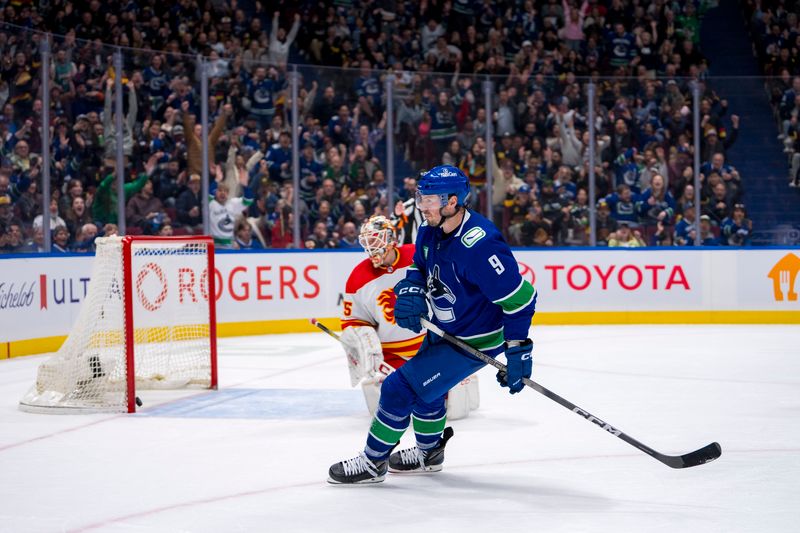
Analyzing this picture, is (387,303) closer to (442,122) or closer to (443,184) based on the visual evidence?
(443,184)

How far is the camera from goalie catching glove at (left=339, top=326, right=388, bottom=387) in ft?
17.4

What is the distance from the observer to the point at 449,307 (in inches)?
160

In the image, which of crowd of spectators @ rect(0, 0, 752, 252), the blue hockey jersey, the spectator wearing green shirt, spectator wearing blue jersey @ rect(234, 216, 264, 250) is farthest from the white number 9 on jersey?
spectator wearing blue jersey @ rect(234, 216, 264, 250)

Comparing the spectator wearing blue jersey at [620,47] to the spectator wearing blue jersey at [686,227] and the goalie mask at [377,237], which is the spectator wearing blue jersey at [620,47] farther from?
the goalie mask at [377,237]

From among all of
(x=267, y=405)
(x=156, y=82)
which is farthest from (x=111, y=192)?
(x=267, y=405)

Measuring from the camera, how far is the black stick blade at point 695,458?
4.05 meters

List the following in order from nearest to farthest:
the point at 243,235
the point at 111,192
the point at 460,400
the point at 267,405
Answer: the point at 460,400
the point at 267,405
the point at 111,192
the point at 243,235

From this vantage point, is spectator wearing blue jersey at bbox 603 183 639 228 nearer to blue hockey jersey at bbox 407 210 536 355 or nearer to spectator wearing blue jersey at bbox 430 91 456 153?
spectator wearing blue jersey at bbox 430 91 456 153

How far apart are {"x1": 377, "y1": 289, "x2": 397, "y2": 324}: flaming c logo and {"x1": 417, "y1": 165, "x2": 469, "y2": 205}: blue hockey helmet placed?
1.45 metres

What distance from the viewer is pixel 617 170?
11.2 metres

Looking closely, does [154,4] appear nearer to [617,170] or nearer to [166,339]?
[617,170]

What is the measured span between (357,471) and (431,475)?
1.16 ft

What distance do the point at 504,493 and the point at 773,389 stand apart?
320 centimetres

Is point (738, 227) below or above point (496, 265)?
below
